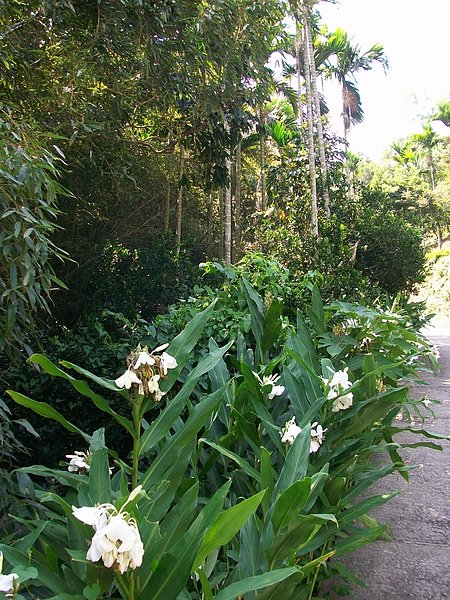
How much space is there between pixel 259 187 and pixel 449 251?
14.8 m

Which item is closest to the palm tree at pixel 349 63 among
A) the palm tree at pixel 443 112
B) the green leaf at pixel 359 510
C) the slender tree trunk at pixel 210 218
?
the slender tree trunk at pixel 210 218

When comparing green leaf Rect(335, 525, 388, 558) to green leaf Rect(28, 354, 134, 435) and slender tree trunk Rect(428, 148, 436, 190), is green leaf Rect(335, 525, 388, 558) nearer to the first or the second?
green leaf Rect(28, 354, 134, 435)

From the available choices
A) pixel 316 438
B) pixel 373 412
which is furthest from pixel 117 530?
pixel 373 412

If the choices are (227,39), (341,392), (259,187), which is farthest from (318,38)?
(341,392)

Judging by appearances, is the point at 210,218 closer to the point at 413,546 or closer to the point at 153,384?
the point at 413,546

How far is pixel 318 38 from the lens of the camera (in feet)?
45.9

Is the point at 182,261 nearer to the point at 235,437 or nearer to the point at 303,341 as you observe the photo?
the point at 303,341

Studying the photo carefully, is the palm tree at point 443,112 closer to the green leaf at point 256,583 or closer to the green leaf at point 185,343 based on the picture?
the green leaf at point 185,343

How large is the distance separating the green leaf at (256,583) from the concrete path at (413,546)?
115 cm

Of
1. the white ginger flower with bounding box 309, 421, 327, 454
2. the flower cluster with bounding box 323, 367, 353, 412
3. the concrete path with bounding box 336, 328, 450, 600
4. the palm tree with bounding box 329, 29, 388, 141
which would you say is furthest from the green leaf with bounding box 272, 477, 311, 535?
the palm tree with bounding box 329, 29, 388, 141

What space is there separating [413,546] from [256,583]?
1.79m

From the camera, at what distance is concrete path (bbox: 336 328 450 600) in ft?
7.12

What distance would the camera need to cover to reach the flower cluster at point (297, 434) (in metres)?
1.78

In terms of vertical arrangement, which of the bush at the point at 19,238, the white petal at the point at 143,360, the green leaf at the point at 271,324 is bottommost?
the white petal at the point at 143,360
